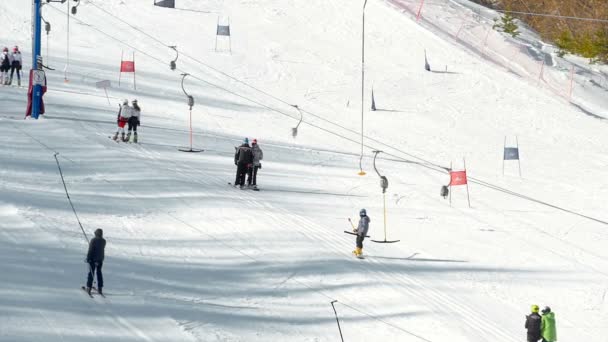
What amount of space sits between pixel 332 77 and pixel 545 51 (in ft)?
51.3

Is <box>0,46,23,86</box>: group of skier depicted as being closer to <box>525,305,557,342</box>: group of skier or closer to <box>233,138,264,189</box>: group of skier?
<box>233,138,264,189</box>: group of skier

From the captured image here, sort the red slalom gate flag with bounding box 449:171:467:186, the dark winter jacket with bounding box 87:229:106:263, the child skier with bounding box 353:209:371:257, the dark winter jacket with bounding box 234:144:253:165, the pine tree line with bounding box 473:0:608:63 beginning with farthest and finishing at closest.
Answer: the pine tree line with bounding box 473:0:608:63 → the red slalom gate flag with bounding box 449:171:467:186 → the dark winter jacket with bounding box 234:144:253:165 → the child skier with bounding box 353:209:371:257 → the dark winter jacket with bounding box 87:229:106:263

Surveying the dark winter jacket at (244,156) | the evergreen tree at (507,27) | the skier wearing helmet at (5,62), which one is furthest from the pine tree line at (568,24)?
the dark winter jacket at (244,156)

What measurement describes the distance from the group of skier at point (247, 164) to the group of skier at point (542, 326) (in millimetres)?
9030

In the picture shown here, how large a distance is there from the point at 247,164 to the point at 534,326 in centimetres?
916

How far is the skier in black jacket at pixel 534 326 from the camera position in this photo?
15.1m

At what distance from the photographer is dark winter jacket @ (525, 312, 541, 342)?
15133mm

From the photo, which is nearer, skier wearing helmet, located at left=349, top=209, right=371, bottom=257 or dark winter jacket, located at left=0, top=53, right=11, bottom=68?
skier wearing helmet, located at left=349, top=209, right=371, bottom=257

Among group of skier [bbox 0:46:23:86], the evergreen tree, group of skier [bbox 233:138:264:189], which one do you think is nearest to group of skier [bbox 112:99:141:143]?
group of skier [bbox 233:138:264:189]

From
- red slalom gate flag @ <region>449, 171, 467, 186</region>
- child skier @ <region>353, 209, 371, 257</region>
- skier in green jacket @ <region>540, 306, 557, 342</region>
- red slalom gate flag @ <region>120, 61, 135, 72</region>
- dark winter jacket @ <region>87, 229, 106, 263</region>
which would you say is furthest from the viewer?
red slalom gate flag @ <region>120, 61, 135, 72</region>

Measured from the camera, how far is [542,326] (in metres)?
15.2

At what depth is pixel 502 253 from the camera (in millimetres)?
20734

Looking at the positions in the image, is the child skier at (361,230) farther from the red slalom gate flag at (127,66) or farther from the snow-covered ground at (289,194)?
the red slalom gate flag at (127,66)

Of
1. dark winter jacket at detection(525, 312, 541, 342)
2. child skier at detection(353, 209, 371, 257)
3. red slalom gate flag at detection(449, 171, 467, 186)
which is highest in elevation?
red slalom gate flag at detection(449, 171, 467, 186)
